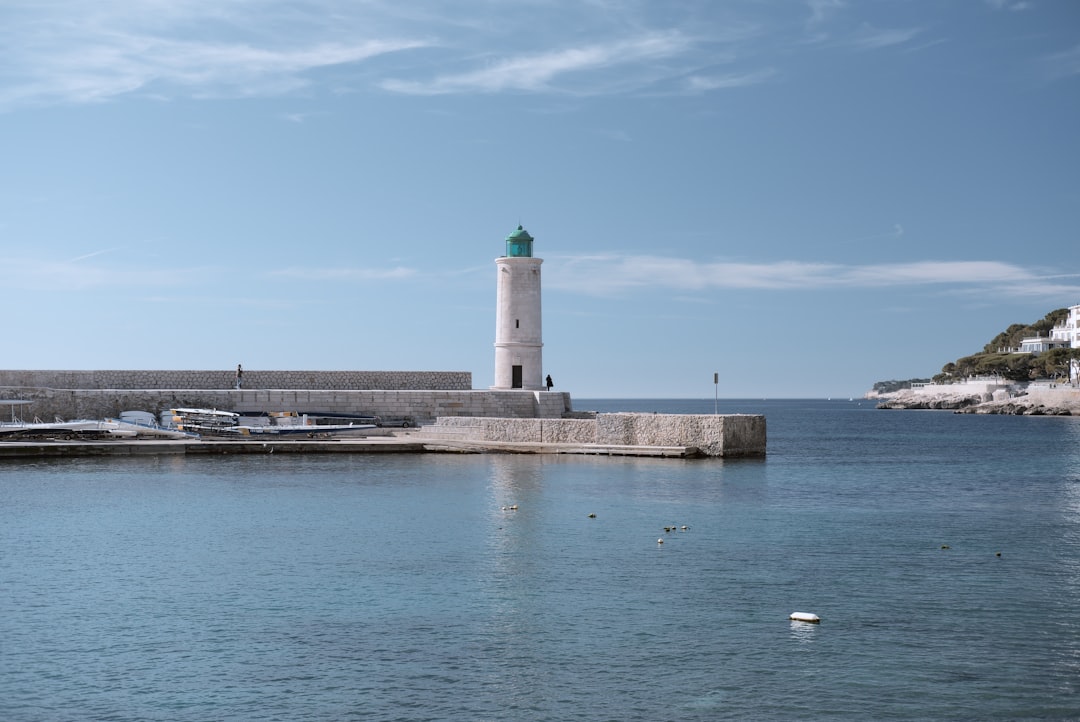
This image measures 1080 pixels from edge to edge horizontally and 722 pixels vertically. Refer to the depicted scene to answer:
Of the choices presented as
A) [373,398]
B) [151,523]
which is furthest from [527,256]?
[151,523]

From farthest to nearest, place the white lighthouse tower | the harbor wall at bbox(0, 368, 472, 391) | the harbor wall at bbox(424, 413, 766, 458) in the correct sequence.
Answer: the white lighthouse tower, the harbor wall at bbox(0, 368, 472, 391), the harbor wall at bbox(424, 413, 766, 458)

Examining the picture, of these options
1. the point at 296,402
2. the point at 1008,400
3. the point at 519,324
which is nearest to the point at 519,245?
the point at 519,324

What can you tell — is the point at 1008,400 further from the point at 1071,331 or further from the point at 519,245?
the point at 519,245

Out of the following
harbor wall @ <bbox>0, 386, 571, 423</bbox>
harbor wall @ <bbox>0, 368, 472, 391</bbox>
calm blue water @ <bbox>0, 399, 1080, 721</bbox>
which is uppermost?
harbor wall @ <bbox>0, 368, 472, 391</bbox>

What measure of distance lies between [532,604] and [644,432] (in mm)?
19016

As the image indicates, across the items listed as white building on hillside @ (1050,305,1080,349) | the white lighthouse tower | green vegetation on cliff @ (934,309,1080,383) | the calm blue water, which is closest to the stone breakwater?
green vegetation on cliff @ (934,309,1080,383)

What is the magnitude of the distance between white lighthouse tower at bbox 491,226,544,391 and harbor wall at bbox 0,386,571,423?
2007mm

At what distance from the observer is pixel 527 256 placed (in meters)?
40.0

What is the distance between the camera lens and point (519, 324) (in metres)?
39.6

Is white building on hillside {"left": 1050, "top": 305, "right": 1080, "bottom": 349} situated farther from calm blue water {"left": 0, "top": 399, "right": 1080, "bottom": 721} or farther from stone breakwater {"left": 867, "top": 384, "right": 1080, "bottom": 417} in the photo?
calm blue water {"left": 0, "top": 399, "right": 1080, "bottom": 721}

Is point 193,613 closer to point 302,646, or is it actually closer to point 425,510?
point 302,646

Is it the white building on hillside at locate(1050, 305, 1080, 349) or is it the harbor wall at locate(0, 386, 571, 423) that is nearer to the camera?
the harbor wall at locate(0, 386, 571, 423)

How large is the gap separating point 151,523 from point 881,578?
39.4 feet

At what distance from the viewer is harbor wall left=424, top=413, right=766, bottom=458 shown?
2991cm
